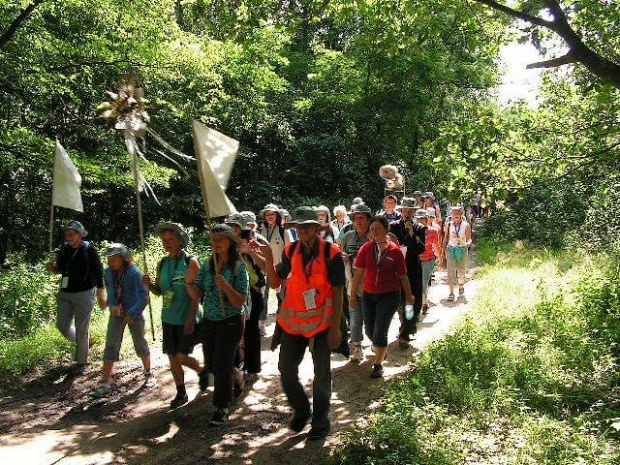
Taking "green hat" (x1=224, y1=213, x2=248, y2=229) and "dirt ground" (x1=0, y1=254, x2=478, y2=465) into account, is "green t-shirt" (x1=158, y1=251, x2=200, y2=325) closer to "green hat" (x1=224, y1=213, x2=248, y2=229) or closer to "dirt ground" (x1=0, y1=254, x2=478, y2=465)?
"green hat" (x1=224, y1=213, x2=248, y2=229)

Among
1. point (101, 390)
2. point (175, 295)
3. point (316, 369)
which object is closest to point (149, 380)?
point (101, 390)

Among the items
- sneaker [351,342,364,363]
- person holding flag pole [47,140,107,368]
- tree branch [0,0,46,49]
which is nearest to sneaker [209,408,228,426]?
sneaker [351,342,364,363]

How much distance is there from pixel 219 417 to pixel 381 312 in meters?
2.27

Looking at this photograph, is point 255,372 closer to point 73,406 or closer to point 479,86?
point 73,406

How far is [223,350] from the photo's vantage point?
5.46 metres

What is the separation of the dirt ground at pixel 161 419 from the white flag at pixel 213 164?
219 cm

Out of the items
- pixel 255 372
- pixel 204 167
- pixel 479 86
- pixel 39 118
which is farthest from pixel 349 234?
pixel 479 86

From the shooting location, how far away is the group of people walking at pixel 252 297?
5020 mm

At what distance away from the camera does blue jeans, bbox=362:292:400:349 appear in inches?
259

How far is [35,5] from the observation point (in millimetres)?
8336

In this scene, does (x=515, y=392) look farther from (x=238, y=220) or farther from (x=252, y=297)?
(x=238, y=220)

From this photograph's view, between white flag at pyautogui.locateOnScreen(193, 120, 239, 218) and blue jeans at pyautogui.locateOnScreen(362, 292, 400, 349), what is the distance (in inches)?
87.9

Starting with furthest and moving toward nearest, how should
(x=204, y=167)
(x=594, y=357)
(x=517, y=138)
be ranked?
(x=517, y=138) < (x=594, y=357) < (x=204, y=167)

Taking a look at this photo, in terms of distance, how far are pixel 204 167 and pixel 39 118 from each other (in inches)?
317
